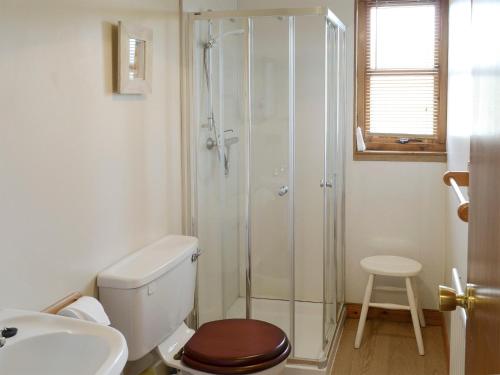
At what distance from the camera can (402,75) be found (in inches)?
151

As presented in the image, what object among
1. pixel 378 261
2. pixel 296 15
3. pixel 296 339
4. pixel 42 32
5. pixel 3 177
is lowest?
pixel 296 339

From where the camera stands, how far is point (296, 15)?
9.91 feet

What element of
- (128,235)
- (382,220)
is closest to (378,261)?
(382,220)

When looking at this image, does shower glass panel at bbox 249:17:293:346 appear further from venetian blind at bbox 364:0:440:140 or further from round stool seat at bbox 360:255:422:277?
venetian blind at bbox 364:0:440:140

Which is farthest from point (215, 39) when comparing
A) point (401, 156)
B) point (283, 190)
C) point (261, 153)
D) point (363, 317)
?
point (363, 317)

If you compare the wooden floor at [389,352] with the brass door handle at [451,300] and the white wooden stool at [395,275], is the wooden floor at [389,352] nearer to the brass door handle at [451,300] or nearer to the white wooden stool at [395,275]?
the white wooden stool at [395,275]

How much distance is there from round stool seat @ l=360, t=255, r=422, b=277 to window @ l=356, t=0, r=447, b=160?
648 millimetres

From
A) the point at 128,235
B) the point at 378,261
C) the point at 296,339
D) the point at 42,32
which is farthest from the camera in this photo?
the point at 378,261

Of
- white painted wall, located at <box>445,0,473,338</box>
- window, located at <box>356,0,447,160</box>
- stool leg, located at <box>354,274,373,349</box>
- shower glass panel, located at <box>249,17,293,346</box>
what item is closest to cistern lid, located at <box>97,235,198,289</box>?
shower glass panel, located at <box>249,17,293,346</box>

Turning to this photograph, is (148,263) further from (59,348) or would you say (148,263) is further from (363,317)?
(363,317)

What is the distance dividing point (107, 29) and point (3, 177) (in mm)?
808

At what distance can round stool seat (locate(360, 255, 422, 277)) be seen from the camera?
11.6 ft

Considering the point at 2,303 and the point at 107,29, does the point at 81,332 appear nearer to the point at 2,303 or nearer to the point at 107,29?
the point at 2,303

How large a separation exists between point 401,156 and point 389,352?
45.6 inches
